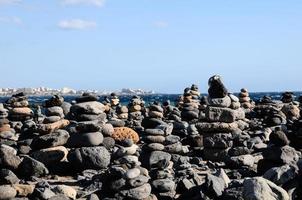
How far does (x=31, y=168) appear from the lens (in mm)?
14930

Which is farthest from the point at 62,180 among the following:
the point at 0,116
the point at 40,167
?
the point at 0,116

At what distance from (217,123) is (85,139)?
530cm

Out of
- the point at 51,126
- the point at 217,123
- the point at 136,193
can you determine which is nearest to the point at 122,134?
the point at 51,126

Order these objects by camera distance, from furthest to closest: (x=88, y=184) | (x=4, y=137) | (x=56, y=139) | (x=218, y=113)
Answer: (x=4, y=137) < (x=218, y=113) < (x=56, y=139) < (x=88, y=184)

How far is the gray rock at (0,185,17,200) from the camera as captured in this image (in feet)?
39.5

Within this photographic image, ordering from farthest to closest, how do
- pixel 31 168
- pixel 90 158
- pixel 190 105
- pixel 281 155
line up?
pixel 190 105
pixel 90 158
pixel 31 168
pixel 281 155

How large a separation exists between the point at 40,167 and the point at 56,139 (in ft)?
5.41

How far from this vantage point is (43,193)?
39.0ft

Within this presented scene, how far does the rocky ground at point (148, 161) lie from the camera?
1203 cm

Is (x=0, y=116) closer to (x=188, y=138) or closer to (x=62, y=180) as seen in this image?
(x=188, y=138)

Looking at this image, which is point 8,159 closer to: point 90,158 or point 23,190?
point 90,158

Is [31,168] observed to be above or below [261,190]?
below

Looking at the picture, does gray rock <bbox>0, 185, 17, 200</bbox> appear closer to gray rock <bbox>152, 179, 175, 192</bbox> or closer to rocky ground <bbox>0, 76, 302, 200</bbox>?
rocky ground <bbox>0, 76, 302, 200</bbox>

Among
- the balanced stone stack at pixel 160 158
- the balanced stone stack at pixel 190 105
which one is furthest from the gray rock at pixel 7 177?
the balanced stone stack at pixel 190 105
